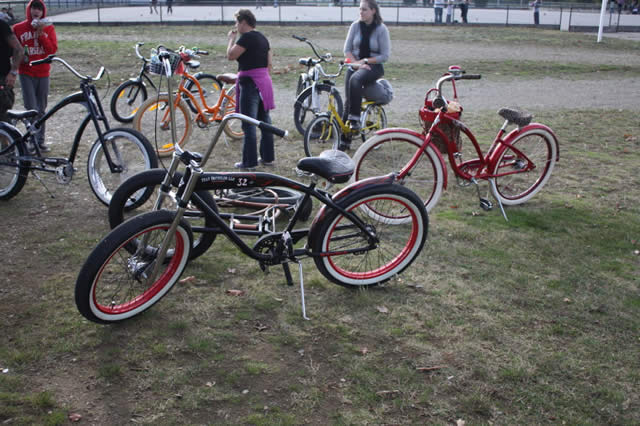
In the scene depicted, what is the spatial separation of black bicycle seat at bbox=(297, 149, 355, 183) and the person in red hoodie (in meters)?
5.00

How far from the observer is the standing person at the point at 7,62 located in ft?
23.0

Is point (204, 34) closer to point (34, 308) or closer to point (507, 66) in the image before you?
point (507, 66)

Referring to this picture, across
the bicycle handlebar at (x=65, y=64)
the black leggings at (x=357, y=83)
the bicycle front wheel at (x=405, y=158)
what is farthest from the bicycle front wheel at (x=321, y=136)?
the bicycle handlebar at (x=65, y=64)

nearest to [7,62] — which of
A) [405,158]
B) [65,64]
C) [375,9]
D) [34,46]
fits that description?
[34,46]

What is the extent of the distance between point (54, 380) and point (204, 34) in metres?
19.5

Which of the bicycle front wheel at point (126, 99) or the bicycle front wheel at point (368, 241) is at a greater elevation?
the bicycle front wheel at point (126, 99)

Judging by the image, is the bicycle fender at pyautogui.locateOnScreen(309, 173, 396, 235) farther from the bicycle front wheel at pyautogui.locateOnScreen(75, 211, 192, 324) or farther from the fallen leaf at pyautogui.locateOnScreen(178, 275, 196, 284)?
the fallen leaf at pyautogui.locateOnScreen(178, 275, 196, 284)

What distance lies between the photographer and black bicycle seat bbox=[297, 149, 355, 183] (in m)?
4.12

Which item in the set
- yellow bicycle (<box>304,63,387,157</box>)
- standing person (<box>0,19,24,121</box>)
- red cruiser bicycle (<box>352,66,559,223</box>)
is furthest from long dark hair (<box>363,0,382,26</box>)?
standing person (<box>0,19,24,121</box>)

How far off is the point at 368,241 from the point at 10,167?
3.91 m

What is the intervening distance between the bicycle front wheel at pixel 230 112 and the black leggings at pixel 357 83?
156 centimetres

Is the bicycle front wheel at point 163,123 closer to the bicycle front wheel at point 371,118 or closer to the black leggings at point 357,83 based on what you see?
the black leggings at point 357,83

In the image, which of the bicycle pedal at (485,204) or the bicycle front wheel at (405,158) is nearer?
the bicycle front wheel at (405,158)

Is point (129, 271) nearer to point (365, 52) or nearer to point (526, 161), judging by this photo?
point (526, 161)
